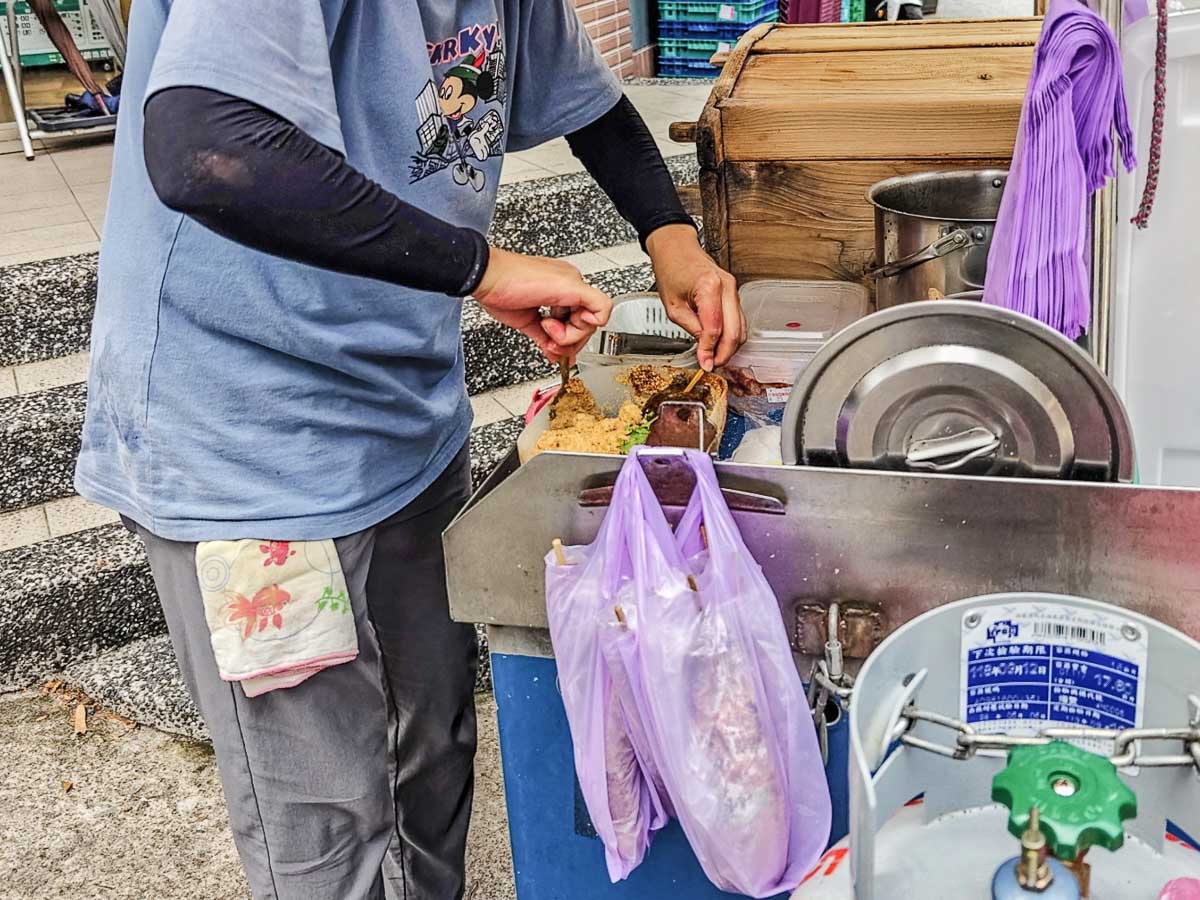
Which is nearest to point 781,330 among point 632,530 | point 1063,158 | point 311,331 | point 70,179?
point 1063,158

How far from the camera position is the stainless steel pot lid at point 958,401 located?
4.37 ft

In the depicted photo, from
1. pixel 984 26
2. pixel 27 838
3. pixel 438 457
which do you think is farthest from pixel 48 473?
pixel 984 26

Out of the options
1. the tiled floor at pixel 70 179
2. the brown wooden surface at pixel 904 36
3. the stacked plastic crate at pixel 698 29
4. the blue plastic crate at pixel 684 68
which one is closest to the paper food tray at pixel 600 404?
the brown wooden surface at pixel 904 36

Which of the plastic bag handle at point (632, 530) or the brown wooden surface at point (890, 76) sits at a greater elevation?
the brown wooden surface at point (890, 76)

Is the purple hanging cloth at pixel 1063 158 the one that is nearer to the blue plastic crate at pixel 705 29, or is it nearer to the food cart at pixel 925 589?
the food cart at pixel 925 589

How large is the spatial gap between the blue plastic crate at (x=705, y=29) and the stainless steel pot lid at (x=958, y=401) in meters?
6.76

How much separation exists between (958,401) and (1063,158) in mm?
336

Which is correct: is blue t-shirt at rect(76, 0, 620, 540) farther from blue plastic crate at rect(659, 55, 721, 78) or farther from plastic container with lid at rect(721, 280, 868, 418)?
blue plastic crate at rect(659, 55, 721, 78)

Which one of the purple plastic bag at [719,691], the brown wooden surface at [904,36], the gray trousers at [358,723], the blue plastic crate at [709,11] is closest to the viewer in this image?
the purple plastic bag at [719,691]

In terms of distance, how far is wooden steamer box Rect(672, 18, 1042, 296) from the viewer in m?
2.32

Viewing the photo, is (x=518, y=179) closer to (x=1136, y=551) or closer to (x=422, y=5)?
(x=422, y=5)

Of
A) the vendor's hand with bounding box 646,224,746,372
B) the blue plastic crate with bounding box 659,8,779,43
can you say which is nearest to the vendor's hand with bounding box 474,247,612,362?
the vendor's hand with bounding box 646,224,746,372

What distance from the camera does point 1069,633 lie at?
110 centimetres

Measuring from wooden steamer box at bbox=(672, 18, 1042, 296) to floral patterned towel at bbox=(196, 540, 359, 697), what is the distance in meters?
1.36
